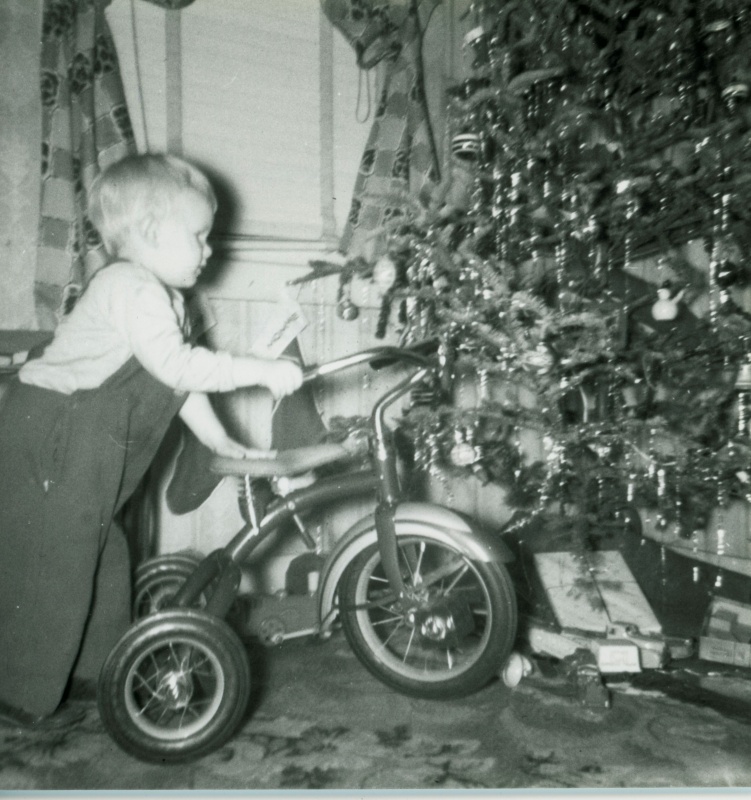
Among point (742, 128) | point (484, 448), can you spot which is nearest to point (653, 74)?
point (742, 128)

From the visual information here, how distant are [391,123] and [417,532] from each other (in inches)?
33.1

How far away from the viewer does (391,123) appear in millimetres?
1311

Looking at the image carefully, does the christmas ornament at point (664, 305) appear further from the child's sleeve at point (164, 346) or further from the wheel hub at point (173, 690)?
the wheel hub at point (173, 690)

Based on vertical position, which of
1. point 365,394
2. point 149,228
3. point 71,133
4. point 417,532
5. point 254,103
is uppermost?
point 254,103

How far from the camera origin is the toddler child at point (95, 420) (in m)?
0.99

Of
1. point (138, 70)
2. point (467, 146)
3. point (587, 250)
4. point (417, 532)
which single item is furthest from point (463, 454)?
point (138, 70)

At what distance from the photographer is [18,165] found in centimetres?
110

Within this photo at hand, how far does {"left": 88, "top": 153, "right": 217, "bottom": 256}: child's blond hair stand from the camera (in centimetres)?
103

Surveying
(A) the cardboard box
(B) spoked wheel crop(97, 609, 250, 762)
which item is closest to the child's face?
(B) spoked wheel crop(97, 609, 250, 762)

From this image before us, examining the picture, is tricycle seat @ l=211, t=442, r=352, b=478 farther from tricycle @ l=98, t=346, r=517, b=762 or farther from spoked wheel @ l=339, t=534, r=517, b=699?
spoked wheel @ l=339, t=534, r=517, b=699

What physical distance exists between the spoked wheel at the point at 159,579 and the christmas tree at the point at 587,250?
19.3 inches

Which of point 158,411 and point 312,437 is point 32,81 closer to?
point 158,411

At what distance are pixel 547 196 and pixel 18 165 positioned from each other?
0.94 metres

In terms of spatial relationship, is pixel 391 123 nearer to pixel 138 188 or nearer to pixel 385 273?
pixel 385 273
